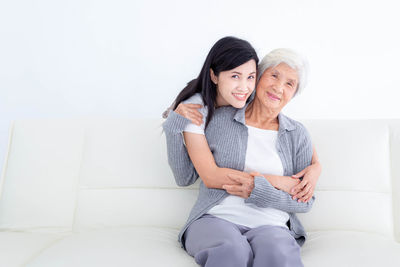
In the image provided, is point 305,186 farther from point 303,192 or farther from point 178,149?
point 178,149

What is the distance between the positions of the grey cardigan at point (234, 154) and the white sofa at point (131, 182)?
0.17 metres

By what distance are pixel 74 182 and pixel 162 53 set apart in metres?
0.88

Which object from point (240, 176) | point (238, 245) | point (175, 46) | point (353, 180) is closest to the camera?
point (238, 245)

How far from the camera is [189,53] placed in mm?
2143

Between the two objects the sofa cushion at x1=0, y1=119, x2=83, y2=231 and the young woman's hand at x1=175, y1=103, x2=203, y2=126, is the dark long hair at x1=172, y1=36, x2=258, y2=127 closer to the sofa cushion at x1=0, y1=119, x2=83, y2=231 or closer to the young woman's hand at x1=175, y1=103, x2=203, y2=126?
the young woman's hand at x1=175, y1=103, x2=203, y2=126

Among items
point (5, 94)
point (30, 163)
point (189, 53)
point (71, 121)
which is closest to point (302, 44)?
point (189, 53)

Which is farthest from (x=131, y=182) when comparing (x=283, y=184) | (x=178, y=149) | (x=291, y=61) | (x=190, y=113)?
(x=291, y=61)

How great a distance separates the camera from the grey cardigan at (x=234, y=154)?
4.46 ft

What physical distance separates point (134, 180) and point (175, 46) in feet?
2.79

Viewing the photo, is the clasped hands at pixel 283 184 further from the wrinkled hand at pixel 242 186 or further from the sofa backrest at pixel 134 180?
the sofa backrest at pixel 134 180

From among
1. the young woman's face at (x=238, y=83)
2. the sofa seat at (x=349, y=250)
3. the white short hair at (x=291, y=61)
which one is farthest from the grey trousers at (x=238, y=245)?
the white short hair at (x=291, y=61)

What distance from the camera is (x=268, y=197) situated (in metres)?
1.32

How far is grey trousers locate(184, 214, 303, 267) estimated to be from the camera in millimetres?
1108

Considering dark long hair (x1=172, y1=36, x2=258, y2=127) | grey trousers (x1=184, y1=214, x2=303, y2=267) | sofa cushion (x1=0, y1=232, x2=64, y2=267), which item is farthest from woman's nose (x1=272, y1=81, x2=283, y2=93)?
sofa cushion (x1=0, y1=232, x2=64, y2=267)
